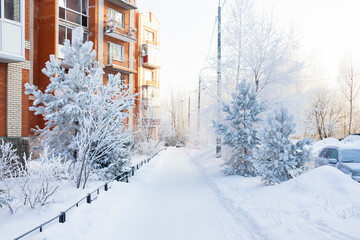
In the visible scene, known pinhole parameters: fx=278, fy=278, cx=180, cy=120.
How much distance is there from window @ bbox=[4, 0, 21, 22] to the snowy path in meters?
8.10

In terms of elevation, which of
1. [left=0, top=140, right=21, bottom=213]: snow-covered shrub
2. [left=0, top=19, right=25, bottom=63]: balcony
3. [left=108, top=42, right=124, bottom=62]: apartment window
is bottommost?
[left=0, top=140, right=21, bottom=213]: snow-covered shrub

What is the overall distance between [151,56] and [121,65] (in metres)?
6.43

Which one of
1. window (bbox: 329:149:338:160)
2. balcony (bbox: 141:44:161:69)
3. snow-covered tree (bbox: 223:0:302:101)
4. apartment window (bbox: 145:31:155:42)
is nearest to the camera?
window (bbox: 329:149:338:160)

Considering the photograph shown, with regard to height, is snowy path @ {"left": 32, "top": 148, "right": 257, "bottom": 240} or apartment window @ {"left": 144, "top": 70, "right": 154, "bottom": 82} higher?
apartment window @ {"left": 144, "top": 70, "right": 154, "bottom": 82}

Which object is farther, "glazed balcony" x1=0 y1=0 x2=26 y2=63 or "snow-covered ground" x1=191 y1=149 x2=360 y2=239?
"glazed balcony" x1=0 y1=0 x2=26 y2=63

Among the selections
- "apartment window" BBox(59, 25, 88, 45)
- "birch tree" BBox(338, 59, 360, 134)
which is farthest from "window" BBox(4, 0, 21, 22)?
"birch tree" BBox(338, 59, 360, 134)

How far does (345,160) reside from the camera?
10.3m

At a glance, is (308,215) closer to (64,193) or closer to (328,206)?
(328,206)

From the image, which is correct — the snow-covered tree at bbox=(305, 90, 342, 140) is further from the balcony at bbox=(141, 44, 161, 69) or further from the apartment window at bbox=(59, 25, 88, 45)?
the apartment window at bbox=(59, 25, 88, 45)

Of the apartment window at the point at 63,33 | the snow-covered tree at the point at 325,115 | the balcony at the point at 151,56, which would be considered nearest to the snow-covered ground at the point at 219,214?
the apartment window at the point at 63,33

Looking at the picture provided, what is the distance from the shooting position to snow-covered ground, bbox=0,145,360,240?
5500 millimetres

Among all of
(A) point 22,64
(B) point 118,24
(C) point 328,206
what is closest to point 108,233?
(C) point 328,206

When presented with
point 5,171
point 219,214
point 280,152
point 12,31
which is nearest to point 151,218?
point 219,214

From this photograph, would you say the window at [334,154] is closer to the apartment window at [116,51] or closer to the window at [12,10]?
the window at [12,10]
